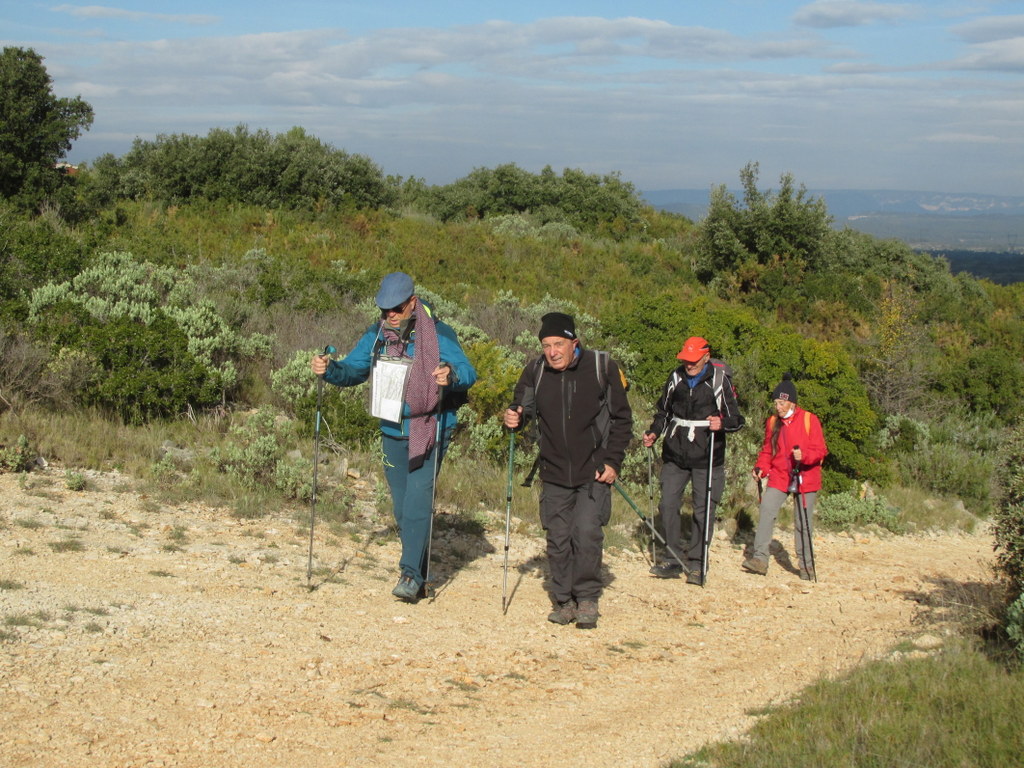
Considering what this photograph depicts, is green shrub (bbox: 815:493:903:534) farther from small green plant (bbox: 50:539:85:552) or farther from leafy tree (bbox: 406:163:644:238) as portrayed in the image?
leafy tree (bbox: 406:163:644:238)

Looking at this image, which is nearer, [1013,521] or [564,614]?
[1013,521]

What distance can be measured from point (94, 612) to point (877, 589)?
6.57m

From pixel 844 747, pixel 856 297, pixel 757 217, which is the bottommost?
pixel 844 747

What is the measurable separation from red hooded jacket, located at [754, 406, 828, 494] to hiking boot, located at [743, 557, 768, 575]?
68 centimetres

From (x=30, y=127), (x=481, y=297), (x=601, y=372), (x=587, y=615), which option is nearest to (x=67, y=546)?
(x=587, y=615)

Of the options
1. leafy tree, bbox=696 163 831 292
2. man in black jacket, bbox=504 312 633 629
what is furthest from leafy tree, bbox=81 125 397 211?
man in black jacket, bbox=504 312 633 629

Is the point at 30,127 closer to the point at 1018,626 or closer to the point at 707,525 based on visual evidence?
the point at 707,525

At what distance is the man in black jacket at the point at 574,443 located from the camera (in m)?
6.73

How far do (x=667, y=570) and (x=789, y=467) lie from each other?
1500 mm

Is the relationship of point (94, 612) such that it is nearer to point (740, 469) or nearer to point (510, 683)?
point (510, 683)

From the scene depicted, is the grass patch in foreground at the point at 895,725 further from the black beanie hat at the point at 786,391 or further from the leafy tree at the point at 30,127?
the leafy tree at the point at 30,127

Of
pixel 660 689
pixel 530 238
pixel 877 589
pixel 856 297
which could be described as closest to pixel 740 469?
pixel 877 589

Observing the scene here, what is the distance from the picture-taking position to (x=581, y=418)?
22.1 ft

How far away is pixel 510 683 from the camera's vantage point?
5711 millimetres
